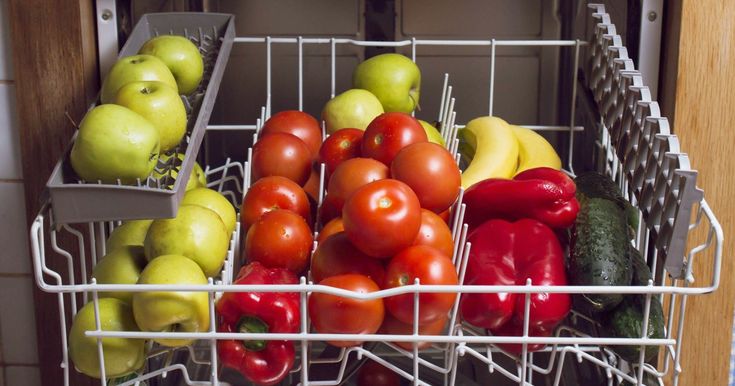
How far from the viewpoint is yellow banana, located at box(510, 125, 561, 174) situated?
1159 millimetres

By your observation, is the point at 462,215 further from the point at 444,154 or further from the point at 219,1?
the point at 219,1

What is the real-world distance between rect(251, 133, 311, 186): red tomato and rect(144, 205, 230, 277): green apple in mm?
142

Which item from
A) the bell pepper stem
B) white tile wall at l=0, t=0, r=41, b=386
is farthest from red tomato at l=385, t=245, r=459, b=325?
white tile wall at l=0, t=0, r=41, b=386

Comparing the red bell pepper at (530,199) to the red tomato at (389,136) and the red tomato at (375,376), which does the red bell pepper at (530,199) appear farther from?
the red tomato at (375,376)

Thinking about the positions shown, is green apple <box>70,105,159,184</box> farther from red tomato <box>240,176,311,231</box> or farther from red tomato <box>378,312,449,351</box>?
red tomato <box>378,312,449,351</box>

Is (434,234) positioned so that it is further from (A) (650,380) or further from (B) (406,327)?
(A) (650,380)

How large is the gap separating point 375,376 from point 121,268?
32 centimetres

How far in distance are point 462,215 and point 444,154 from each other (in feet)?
0.21

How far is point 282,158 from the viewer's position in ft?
3.58

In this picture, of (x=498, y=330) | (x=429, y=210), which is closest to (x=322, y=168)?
(x=429, y=210)

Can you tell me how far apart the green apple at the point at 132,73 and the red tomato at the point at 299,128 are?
16 cm

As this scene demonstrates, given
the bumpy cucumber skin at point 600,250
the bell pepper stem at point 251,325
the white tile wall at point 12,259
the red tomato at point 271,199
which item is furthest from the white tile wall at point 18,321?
the bumpy cucumber skin at point 600,250

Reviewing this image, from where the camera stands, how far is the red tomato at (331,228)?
0.95m

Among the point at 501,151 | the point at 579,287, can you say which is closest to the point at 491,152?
the point at 501,151
